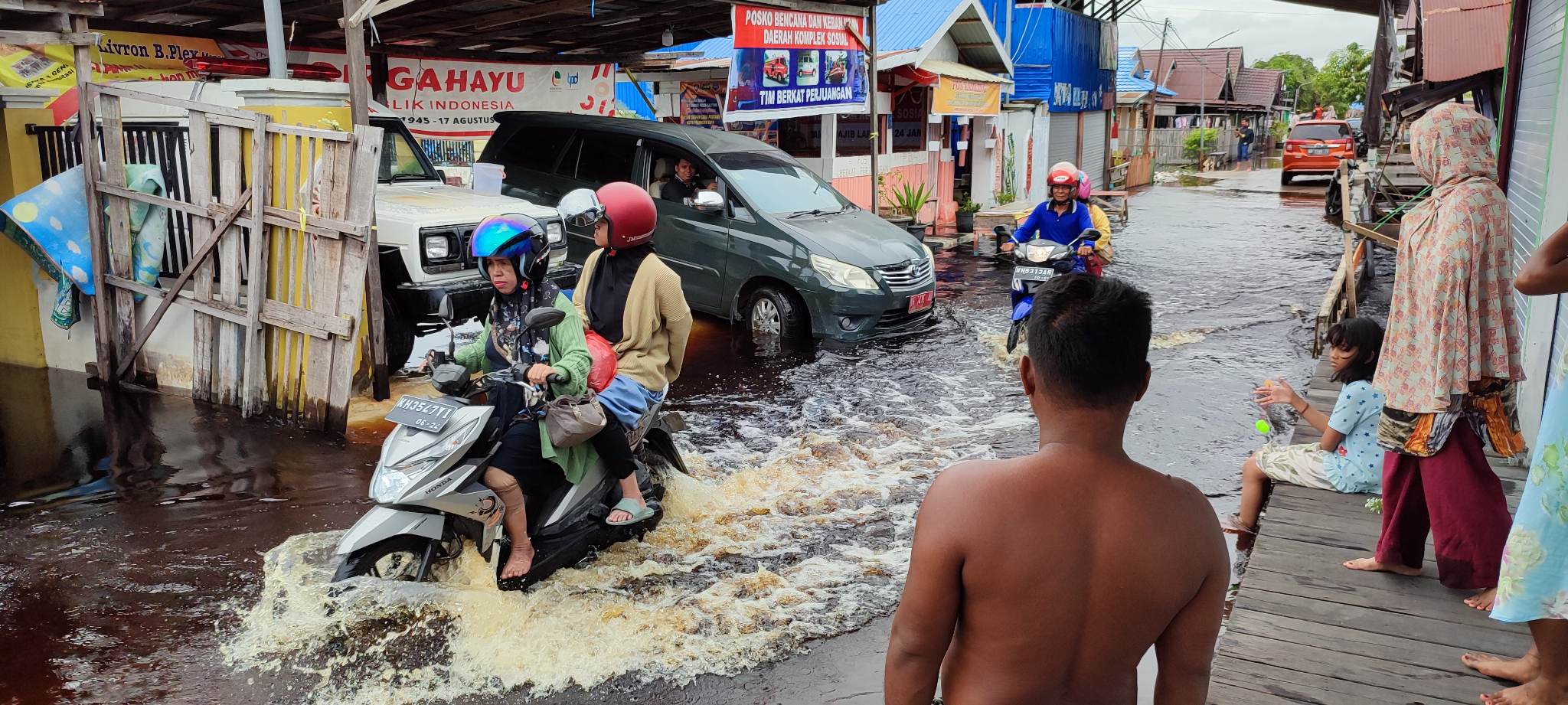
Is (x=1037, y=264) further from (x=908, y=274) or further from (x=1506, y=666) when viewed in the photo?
(x=1506, y=666)

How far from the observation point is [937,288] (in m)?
13.1

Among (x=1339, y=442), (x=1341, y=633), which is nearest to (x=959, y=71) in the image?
(x=1339, y=442)

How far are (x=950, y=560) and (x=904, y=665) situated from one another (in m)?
0.24

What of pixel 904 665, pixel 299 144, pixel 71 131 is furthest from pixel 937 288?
pixel 904 665

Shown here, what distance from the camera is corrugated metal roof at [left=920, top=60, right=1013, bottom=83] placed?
692 inches

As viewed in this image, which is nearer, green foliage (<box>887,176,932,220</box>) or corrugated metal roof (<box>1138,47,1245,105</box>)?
green foliage (<box>887,176,932,220</box>)

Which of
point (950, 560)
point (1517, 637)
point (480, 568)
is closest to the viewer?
point (950, 560)

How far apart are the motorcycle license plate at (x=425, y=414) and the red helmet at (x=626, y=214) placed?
1084mm

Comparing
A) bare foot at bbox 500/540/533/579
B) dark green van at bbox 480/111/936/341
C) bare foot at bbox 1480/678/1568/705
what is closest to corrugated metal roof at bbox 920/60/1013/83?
dark green van at bbox 480/111/936/341

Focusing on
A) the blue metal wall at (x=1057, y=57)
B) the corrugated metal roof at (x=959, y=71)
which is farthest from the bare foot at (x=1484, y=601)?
the blue metal wall at (x=1057, y=57)

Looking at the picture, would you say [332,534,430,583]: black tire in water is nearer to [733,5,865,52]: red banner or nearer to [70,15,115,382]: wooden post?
[70,15,115,382]: wooden post

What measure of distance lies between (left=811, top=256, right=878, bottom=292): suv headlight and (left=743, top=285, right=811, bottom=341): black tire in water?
0.39 m

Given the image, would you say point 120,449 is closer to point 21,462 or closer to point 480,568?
point 21,462

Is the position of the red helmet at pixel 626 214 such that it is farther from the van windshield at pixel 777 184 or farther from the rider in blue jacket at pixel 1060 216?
the van windshield at pixel 777 184
